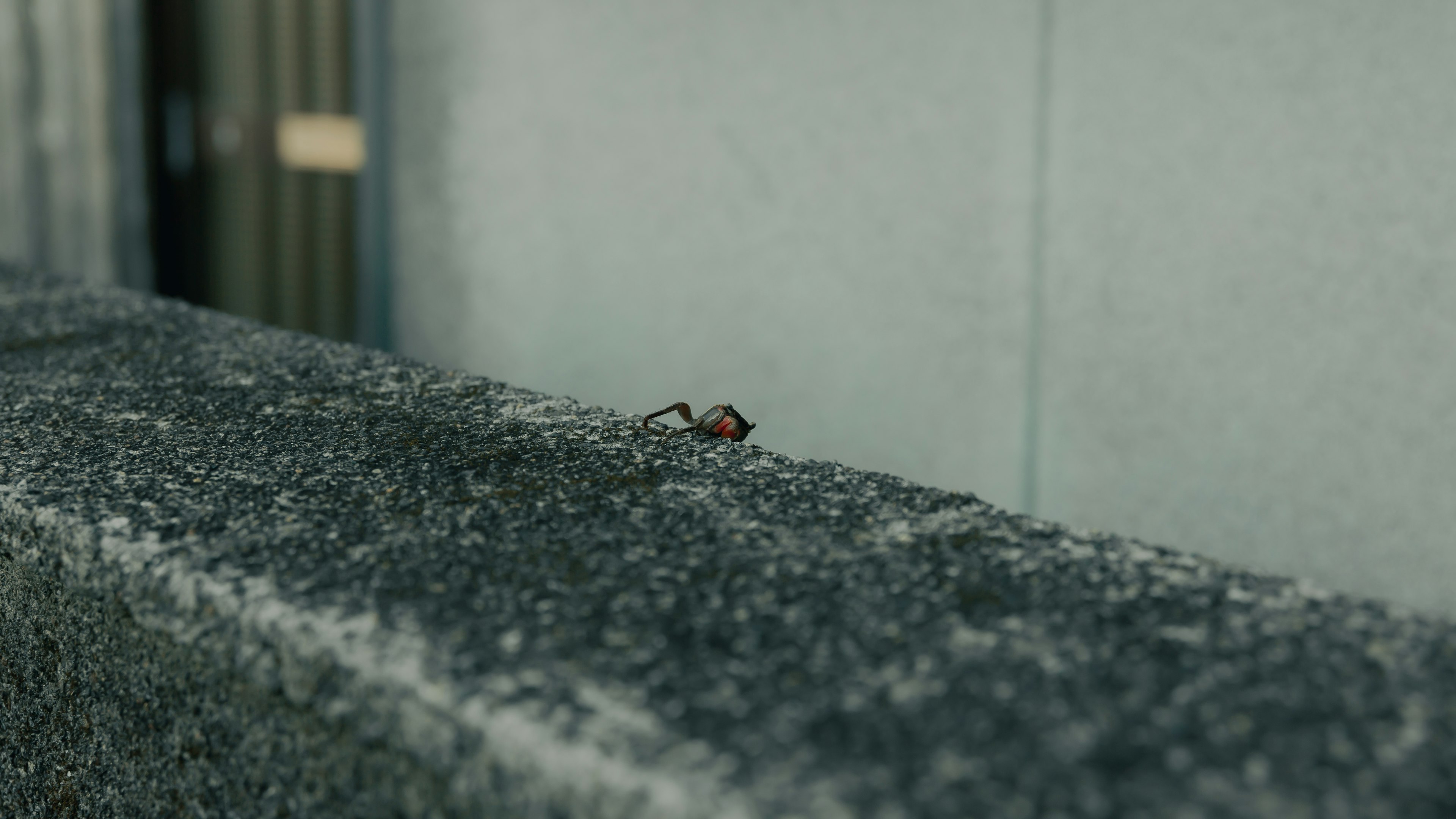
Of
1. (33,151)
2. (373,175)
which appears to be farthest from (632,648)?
(33,151)

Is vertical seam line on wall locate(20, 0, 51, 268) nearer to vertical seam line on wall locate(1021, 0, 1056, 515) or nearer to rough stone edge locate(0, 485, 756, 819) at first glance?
vertical seam line on wall locate(1021, 0, 1056, 515)

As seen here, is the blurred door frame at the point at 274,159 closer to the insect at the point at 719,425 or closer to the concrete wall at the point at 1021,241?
the concrete wall at the point at 1021,241

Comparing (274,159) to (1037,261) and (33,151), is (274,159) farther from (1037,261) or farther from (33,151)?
(1037,261)

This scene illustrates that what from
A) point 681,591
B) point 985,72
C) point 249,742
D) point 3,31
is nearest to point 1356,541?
point 985,72

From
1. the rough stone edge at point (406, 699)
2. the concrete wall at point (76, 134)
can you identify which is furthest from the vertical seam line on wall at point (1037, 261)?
the concrete wall at point (76, 134)

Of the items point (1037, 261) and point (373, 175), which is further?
point (373, 175)

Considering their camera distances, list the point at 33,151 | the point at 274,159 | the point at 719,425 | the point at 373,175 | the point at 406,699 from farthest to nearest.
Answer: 1. the point at 33,151
2. the point at 274,159
3. the point at 373,175
4. the point at 719,425
5. the point at 406,699

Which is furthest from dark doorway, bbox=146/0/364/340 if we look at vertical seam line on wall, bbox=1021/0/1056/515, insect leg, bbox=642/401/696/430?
insect leg, bbox=642/401/696/430

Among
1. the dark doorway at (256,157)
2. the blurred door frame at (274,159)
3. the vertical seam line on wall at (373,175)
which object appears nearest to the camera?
the vertical seam line on wall at (373,175)
